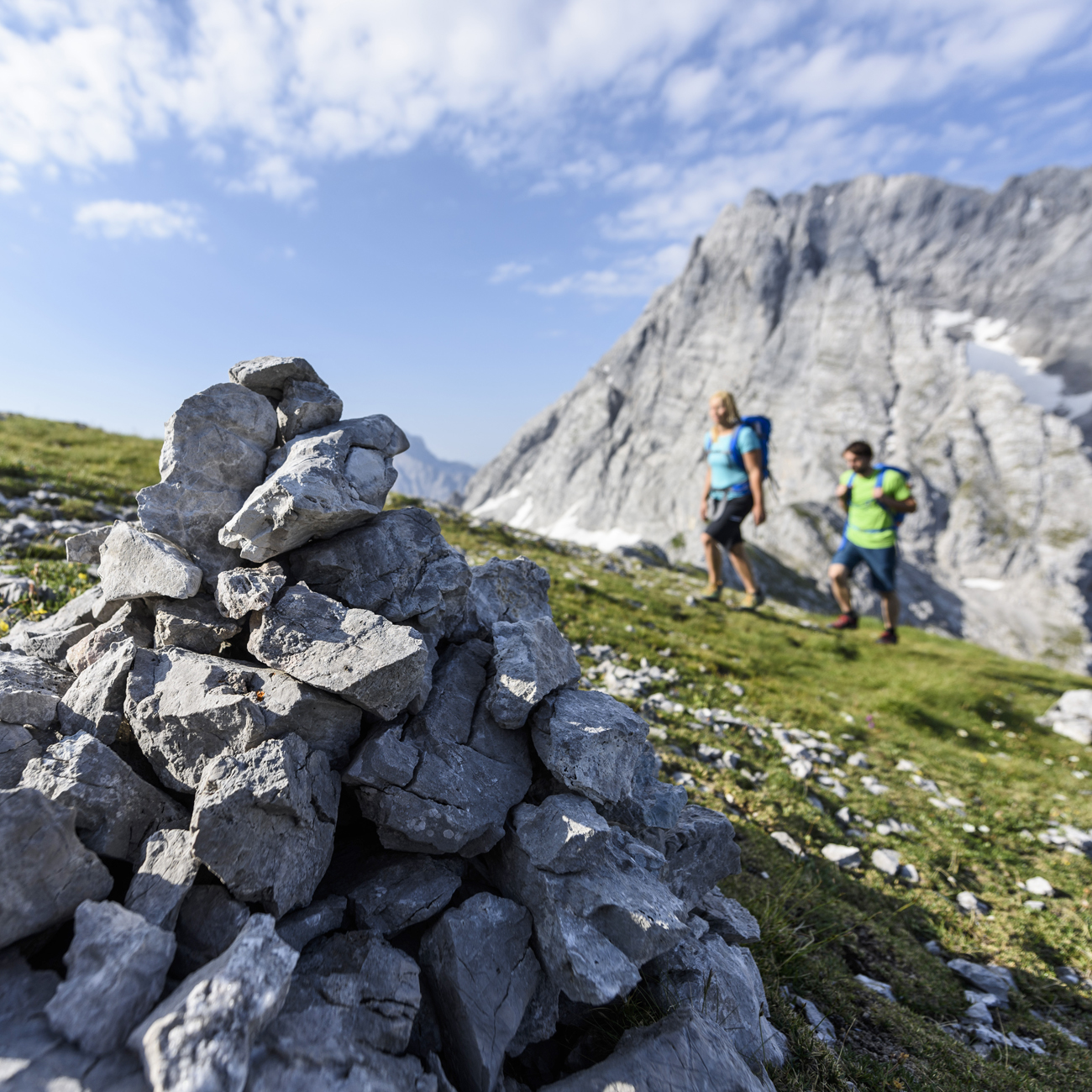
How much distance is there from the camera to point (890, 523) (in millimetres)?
15711

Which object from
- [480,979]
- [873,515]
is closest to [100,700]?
[480,979]

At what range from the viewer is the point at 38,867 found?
124 inches

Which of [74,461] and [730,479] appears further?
[74,461]

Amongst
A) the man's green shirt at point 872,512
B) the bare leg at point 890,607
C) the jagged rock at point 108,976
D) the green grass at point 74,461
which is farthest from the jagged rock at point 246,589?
the bare leg at point 890,607

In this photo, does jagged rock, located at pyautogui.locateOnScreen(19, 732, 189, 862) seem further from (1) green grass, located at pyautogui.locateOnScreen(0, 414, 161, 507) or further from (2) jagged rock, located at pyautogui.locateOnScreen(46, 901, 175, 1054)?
(1) green grass, located at pyautogui.locateOnScreen(0, 414, 161, 507)

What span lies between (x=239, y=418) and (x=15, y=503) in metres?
12.6

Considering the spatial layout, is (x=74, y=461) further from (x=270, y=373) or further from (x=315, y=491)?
(x=315, y=491)

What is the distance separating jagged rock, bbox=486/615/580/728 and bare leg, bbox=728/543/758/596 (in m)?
12.1

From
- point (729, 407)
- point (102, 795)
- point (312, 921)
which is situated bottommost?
point (312, 921)

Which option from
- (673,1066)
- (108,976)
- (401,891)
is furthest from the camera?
(401,891)

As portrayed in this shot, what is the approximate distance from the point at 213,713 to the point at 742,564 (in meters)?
16.5

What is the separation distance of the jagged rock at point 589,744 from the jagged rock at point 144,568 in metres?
3.24

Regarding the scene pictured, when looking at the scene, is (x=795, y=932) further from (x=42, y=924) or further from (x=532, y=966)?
(x=42, y=924)

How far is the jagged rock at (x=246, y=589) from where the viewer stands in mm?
4605
